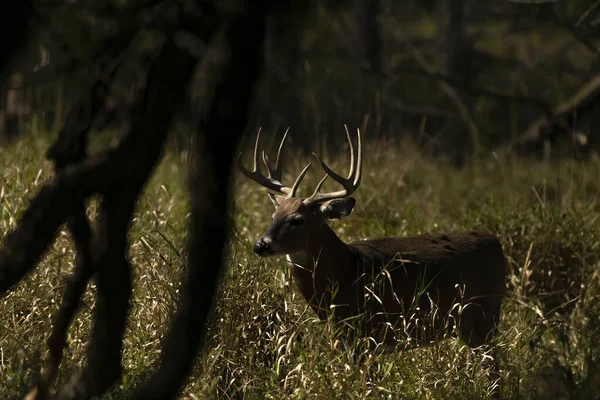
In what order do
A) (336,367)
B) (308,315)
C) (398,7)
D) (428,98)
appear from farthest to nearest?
(398,7), (428,98), (308,315), (336,367)

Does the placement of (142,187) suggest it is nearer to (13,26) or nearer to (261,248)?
(13,26)

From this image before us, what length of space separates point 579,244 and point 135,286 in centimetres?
289

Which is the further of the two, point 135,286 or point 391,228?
point 391,228

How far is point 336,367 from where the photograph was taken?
4.69m

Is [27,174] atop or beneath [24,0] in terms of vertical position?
beneath

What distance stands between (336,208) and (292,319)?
888 millimetres

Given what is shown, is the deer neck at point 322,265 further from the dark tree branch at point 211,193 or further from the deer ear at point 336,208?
the dark tree branch at point 211,193

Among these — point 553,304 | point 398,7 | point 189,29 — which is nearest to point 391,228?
point 553,304

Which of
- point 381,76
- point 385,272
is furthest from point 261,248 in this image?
point 381,76

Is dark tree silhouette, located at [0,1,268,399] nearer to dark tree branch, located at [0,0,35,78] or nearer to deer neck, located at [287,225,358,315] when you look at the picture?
dark tree branch, located at [0,0,35,78]

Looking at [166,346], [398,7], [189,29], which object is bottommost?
[398,7]

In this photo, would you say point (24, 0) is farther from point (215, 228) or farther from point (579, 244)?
point (579, 244)

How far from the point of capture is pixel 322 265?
5684mm

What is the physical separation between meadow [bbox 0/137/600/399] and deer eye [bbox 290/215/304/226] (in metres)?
0.24
